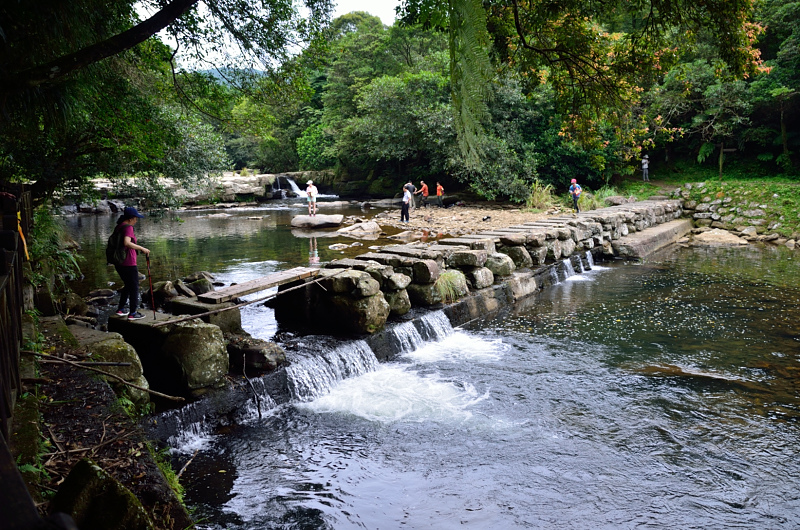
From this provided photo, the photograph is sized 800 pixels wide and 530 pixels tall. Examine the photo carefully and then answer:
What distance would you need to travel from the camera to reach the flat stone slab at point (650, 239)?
14383mm

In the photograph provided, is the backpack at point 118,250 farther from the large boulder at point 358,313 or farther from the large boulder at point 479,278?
the large boulder at point 479,278

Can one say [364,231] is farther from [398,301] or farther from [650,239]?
[398,301]

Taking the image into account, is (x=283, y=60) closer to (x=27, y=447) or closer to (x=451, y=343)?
(x=451, y=343)

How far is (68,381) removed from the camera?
4.14 metres

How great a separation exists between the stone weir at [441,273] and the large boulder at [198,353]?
1.43 meters

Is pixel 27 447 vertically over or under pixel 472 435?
over

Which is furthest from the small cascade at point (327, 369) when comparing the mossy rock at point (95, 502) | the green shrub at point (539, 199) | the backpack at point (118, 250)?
the green shrub at point (539, 199)

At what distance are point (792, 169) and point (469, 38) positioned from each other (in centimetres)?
2414

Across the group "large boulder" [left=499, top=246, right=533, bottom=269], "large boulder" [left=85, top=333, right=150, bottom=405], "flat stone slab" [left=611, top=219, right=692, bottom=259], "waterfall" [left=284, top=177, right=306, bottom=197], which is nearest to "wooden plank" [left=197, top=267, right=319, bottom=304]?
"large boulder" [left=85, top=333, right=150, bottom=405]

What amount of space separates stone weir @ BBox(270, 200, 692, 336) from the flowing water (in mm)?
502

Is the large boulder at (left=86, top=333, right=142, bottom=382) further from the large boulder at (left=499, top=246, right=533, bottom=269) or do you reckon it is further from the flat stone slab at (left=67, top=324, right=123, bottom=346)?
the large boulder at (left=499, top=246, right=533, bottom=269)

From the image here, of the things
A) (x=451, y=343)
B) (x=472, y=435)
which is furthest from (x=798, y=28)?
(x=472, y=435)

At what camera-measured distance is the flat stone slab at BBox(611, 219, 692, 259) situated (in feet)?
47.2

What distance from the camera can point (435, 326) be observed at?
8180 millimetres
